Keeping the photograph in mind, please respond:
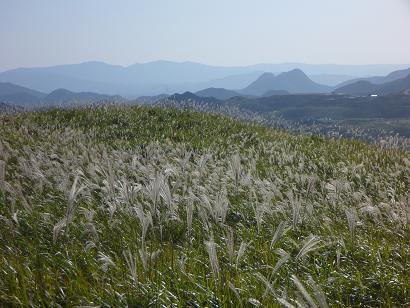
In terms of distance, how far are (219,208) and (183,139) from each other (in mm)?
11239

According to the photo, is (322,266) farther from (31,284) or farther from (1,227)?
(1,227)

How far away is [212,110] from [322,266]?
60.6 feet

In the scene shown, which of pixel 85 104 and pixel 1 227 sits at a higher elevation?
pixel 85 104

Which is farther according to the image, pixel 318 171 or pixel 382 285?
pixel 318 171

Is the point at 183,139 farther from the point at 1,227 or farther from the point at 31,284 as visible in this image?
the point at 31,284

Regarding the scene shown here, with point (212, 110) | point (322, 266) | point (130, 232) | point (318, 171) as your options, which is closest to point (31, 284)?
point (130, 232)

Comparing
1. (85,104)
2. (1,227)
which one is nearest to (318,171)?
(1,227)

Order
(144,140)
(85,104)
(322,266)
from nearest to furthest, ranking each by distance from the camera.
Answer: (322,266)
(144,140)
(85,104)

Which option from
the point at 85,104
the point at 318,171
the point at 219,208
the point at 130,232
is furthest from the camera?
the point at 85,104

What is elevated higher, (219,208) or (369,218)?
(219,208)

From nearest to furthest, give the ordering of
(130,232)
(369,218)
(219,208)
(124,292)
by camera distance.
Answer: (124,292), (219,208), (130,232), (369,218)

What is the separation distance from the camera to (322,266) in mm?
4266

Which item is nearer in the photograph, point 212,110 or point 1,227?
point 1,227

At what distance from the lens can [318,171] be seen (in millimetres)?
9641
